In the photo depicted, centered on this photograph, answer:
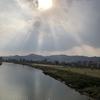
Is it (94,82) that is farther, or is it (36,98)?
(94,82)

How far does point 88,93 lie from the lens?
37.4 metres

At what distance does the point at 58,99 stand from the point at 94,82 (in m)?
17.5

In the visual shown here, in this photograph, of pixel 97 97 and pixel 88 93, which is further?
pixel 88 93

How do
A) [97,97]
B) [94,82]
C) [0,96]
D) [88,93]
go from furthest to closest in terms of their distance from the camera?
[94,82], [88,93], [97,97], [0,96]

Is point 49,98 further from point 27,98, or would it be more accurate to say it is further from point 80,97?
point 80,97

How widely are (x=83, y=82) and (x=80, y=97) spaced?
43.5 ft

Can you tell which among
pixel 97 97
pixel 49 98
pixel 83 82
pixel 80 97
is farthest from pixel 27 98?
pixel 83 82

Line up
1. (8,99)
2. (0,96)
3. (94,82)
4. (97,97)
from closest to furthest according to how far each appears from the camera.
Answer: (8,99) → (0,96) → (97,97) → (94,82)

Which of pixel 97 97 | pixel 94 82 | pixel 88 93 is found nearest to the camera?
pixel 97 97

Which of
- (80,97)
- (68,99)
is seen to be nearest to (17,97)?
(68,99)

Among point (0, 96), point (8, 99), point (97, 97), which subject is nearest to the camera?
point (8, 99)

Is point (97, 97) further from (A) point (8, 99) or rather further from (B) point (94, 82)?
(A) point (8, 99)

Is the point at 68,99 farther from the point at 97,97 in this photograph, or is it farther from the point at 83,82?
the point at 83,82

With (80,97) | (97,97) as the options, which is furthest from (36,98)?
(97,97)
